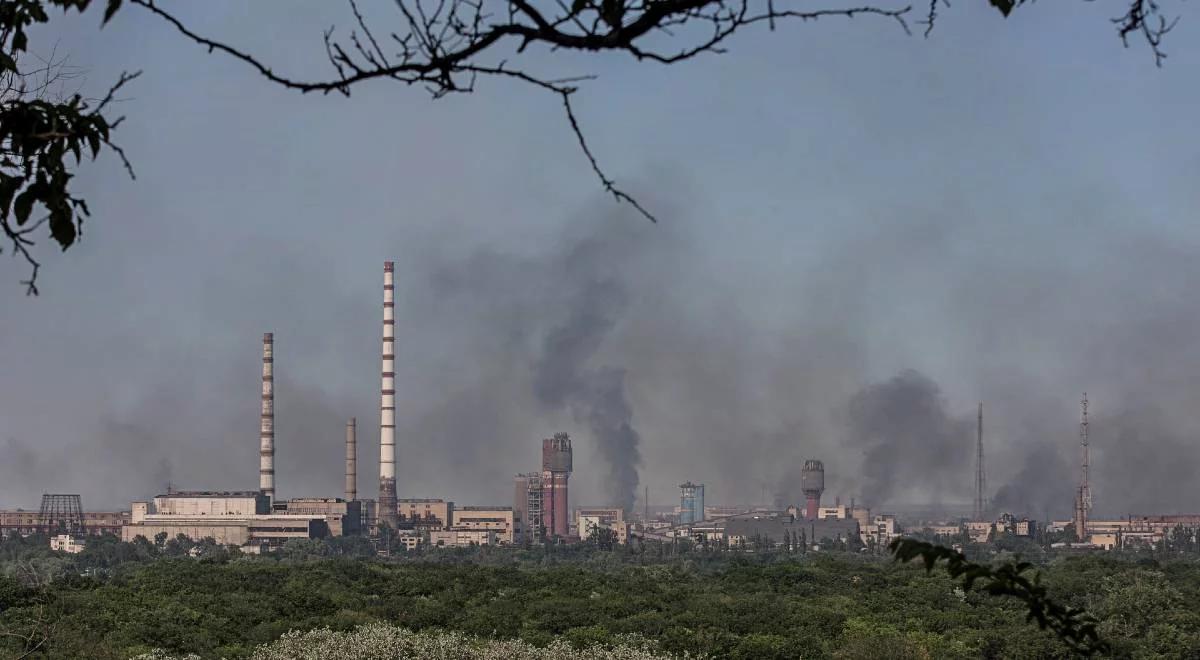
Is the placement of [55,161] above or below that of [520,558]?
above

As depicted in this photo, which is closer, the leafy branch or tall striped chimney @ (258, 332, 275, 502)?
the leafy branch

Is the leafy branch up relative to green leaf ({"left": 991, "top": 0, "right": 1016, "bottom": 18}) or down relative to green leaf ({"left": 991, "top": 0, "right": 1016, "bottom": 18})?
down

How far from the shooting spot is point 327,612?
43.0m

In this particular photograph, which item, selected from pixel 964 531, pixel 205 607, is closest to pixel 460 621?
pixel 205 607

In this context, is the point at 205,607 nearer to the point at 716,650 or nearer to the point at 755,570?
the point at 716,650

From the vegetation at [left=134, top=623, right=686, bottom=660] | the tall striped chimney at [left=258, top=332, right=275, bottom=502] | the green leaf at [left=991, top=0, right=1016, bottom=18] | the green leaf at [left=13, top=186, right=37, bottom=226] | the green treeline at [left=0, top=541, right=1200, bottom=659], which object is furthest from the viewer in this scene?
the tall striped chimney at [left=258, top=332, right=275, bottom=502]

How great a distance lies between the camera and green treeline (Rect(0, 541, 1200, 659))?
34.3 metres

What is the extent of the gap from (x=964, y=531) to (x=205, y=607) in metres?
133

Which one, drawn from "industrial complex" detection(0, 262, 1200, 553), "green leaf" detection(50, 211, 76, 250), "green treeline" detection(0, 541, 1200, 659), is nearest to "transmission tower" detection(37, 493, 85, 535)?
"industrial complex" detection(0, 262, 1200, 553)

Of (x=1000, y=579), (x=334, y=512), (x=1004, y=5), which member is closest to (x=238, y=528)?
(x=334, y=512)

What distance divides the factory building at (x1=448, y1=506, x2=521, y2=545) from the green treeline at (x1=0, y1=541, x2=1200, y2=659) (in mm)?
122026

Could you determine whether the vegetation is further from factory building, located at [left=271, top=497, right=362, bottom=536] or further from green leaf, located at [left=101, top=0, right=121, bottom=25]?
factory building, located at [left=271, top=497, right=362, bottom=536]

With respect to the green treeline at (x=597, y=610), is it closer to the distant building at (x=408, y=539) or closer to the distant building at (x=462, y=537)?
the distant building at (x=408, y=539)

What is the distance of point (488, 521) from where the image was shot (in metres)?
180
